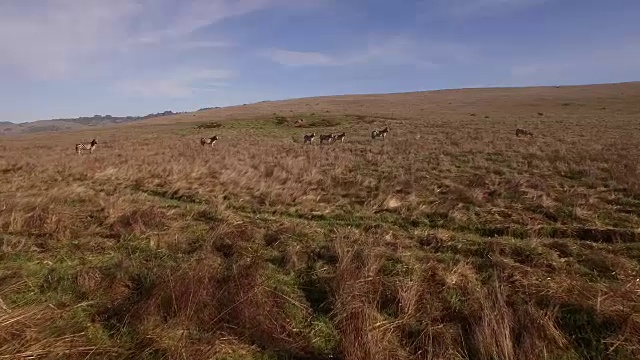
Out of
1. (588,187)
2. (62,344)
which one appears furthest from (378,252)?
(588,187)

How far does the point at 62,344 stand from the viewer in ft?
14.4

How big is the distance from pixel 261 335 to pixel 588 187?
1120cm

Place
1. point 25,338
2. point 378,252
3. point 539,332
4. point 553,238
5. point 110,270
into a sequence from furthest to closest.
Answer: point 553,238
point 378,252
point 110,270
point 539,332
point 25,338

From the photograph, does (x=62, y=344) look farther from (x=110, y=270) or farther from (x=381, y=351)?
(x=381, y=351)

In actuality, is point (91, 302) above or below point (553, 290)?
above

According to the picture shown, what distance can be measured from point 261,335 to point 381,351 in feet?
4.37

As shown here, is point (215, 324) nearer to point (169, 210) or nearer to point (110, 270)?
point (110, 270)

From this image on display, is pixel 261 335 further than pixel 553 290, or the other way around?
pixel 553 290

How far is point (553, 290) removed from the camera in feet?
18.1

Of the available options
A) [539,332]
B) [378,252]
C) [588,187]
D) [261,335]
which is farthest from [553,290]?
[588,187]

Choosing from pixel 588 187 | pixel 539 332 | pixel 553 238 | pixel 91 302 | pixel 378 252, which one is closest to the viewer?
pixel 539 332

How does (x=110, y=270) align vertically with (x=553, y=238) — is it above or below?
above

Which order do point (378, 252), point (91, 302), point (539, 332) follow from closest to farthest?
point (539, 332) → point (91, 302) → point (378, 252)

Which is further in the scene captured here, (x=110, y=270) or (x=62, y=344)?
(x=110, y=270)
